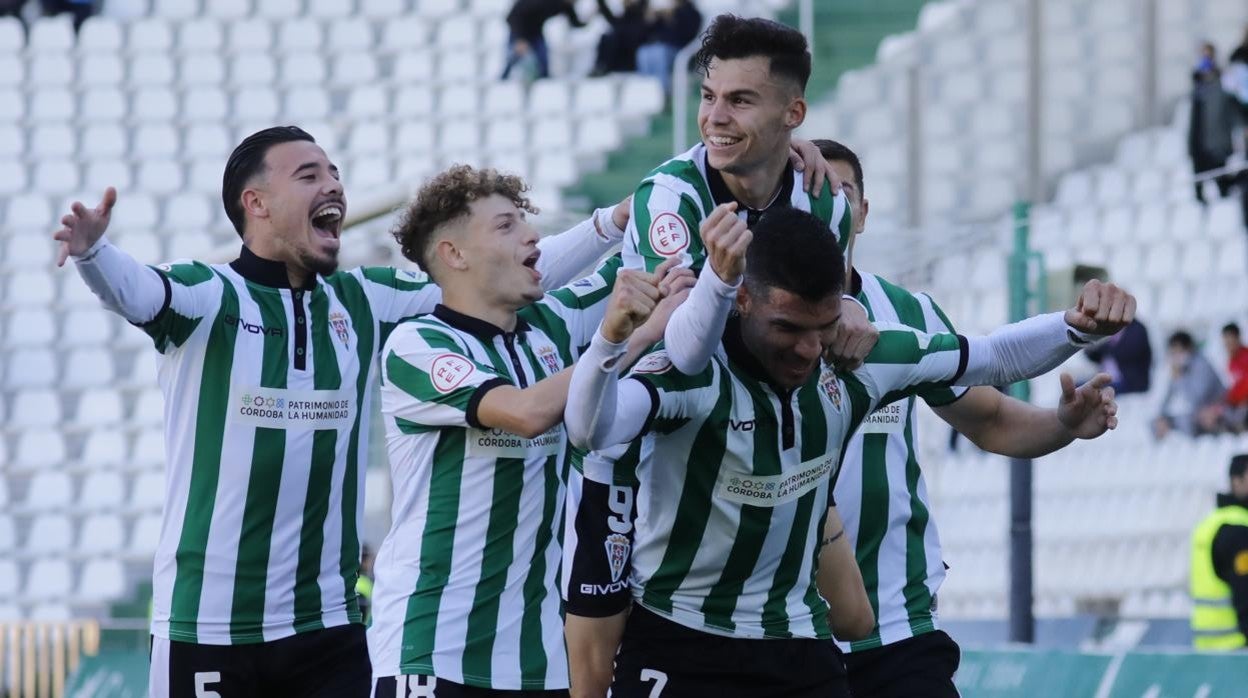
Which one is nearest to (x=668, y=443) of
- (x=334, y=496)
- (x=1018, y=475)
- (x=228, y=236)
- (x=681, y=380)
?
(x=681, y=380)

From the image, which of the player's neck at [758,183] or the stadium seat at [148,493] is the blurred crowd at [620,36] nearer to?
the stadium seat at [148,493]

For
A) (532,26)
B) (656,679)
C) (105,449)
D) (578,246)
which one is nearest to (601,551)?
(656,679)

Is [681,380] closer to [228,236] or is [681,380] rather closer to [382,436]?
[382,436]

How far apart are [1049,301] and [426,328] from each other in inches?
220

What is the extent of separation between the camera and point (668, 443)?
198 inches

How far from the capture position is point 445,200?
559 centimetres

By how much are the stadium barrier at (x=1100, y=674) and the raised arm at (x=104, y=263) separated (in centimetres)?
499

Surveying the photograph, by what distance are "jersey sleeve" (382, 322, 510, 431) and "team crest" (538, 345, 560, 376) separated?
0.25 metres

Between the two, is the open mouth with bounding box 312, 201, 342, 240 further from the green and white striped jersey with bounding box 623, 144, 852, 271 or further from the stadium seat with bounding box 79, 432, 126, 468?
the stadium seat with bounding box 79, 432, 126, 468

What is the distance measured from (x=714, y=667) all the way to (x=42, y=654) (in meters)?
9.46

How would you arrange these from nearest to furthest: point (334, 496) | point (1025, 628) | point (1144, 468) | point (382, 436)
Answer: point (334, 496) → point (1025, 628) → point (382, 436) → point (1144, 468)

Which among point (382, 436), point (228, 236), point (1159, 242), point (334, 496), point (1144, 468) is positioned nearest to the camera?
point (334, 496)

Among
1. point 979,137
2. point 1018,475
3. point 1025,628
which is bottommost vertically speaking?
point 1025,628

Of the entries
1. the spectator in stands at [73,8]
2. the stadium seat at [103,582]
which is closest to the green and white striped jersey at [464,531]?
the stadium seat at [103,582]
